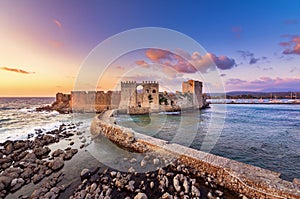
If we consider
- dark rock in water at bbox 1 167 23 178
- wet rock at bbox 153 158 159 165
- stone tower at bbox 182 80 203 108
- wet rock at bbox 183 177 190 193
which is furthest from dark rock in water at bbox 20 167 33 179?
stone tower at bbox 182 80 203 108

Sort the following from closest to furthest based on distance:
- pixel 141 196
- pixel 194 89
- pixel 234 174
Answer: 1. pixel 141 196
2. pixel 234 174
3. pixel 194 89

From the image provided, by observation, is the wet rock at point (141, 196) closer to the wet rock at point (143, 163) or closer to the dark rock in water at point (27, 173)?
the wet rock at point (143, 163)

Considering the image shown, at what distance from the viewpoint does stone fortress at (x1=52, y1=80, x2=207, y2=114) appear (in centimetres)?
2259

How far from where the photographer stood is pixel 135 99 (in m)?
22.8

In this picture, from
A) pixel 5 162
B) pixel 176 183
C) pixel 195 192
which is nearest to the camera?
pixel 195 192

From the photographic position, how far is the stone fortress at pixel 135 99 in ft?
74.1

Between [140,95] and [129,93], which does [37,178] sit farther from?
[140,95]

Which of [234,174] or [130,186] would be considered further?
[130,186]

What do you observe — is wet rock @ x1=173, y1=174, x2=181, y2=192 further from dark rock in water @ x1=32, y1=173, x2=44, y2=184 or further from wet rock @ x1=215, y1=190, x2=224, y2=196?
dark rock in water @ x1=32, y1=173, x2=44, y2=184

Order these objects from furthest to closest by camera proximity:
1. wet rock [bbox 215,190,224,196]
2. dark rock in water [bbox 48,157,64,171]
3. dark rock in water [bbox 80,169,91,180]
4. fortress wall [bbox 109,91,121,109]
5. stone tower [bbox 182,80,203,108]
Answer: stone tower [bbox 182,80,203,108], fortress wall [bbox 109,91,121,109], dark rock in water [bbox 48,157,64,171], dark rock in water [bbox 80,169,91,180], wet rock [bbox 215,190,224,196]

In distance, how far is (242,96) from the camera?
98.6m

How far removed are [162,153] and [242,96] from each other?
108748mm

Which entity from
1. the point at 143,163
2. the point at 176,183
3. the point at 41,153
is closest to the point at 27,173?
the point at 41,153

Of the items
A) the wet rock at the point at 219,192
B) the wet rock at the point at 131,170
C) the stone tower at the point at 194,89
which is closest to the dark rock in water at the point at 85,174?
the wet rock at the point at 131,170
